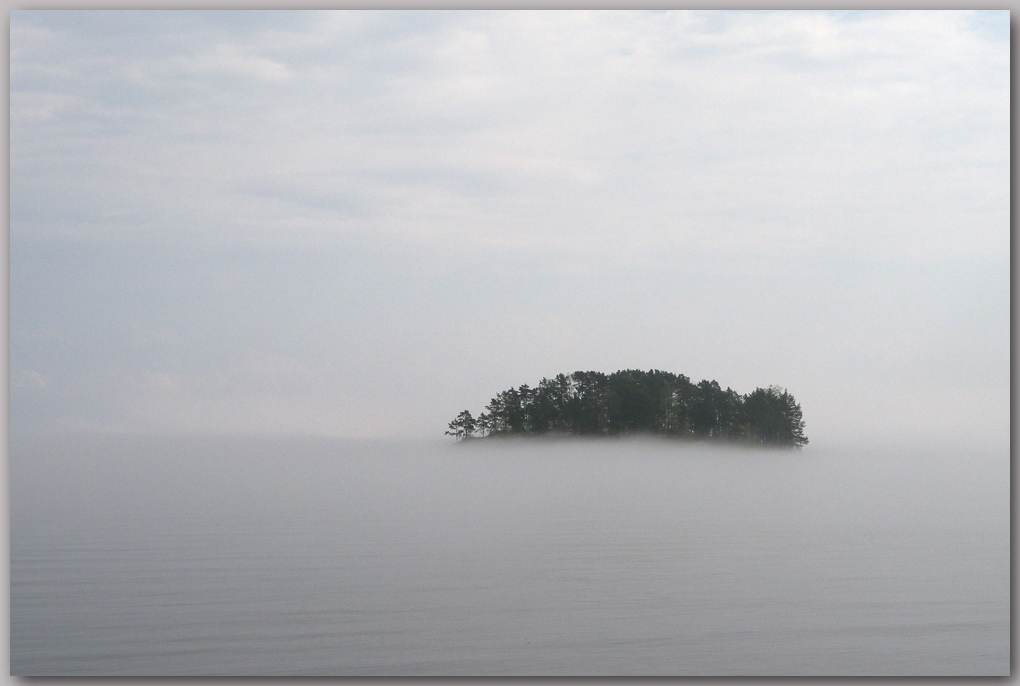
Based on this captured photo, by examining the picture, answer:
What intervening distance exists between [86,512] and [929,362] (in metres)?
4.74

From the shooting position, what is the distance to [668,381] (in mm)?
5172

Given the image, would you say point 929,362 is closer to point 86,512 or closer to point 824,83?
point 824,83

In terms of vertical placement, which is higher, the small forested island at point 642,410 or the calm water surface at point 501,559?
the small forested island at point 642,410

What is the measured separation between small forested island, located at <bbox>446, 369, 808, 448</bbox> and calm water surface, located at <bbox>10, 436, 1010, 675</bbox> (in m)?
0.15

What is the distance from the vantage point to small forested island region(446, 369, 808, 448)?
514 centimetres

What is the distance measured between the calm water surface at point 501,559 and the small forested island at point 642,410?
149mm

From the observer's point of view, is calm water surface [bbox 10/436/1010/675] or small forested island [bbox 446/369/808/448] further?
small forested island [bbox 446/369/808/448]

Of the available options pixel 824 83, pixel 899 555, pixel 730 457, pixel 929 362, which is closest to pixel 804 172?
pixel 824 83

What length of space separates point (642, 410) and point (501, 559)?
1.17m

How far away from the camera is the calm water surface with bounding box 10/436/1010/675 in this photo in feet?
14.2

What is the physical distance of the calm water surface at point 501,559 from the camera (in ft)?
14.2

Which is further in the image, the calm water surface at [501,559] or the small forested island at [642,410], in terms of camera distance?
the small forested island at [642,410]

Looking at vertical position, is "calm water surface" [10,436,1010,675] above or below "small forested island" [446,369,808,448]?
below

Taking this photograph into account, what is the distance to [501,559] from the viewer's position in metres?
4.90
